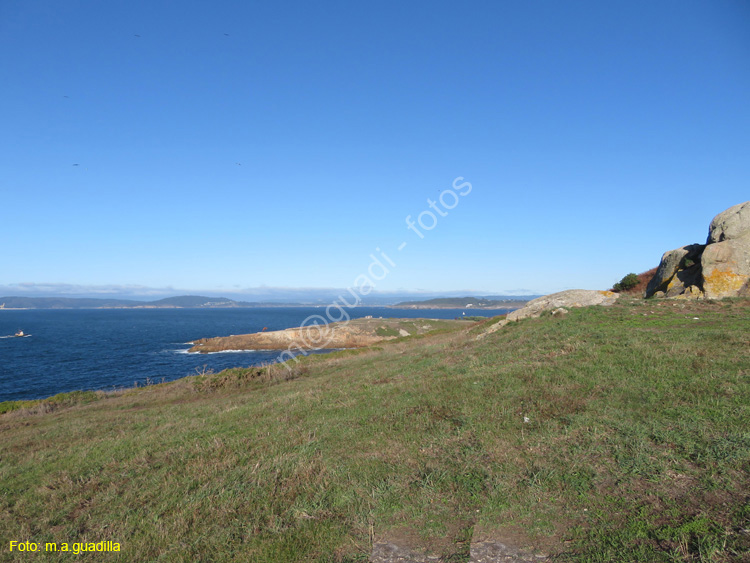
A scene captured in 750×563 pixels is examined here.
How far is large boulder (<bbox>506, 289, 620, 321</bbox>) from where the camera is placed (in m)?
25.4

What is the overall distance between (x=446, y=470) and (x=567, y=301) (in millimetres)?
23275

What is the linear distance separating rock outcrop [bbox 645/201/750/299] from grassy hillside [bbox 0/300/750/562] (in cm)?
968

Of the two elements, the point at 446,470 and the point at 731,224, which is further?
the point at 731,224

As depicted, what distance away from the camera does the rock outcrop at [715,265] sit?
20.8 meters

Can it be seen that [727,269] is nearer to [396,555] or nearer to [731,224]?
[731,224]

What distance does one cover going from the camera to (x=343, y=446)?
861cm

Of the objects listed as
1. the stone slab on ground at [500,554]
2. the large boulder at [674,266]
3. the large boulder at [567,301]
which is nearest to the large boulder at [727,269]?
the large boulder at [674,266]

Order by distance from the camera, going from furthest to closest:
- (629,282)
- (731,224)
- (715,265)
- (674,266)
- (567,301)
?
1. (629,282)
2. (567,301)
3. (674,266)
4. (731,224)
5. (715,265)

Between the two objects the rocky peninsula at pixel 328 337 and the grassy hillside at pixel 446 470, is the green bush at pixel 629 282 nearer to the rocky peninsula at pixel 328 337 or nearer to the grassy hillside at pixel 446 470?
the grassy hillside at pixel 446 470

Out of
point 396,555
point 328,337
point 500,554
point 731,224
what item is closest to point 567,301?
point 731,224

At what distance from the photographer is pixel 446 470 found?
22.4 ft

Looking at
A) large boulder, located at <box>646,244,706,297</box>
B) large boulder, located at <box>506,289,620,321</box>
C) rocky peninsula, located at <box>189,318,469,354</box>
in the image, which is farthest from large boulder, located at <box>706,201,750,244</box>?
rocky peninsula, located at <box>189,318,469,354</box>

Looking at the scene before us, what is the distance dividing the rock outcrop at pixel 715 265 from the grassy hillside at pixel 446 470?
9.68 meters

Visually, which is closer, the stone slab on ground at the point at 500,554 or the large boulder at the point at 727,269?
the stone slab on ground at the point at 500,554
